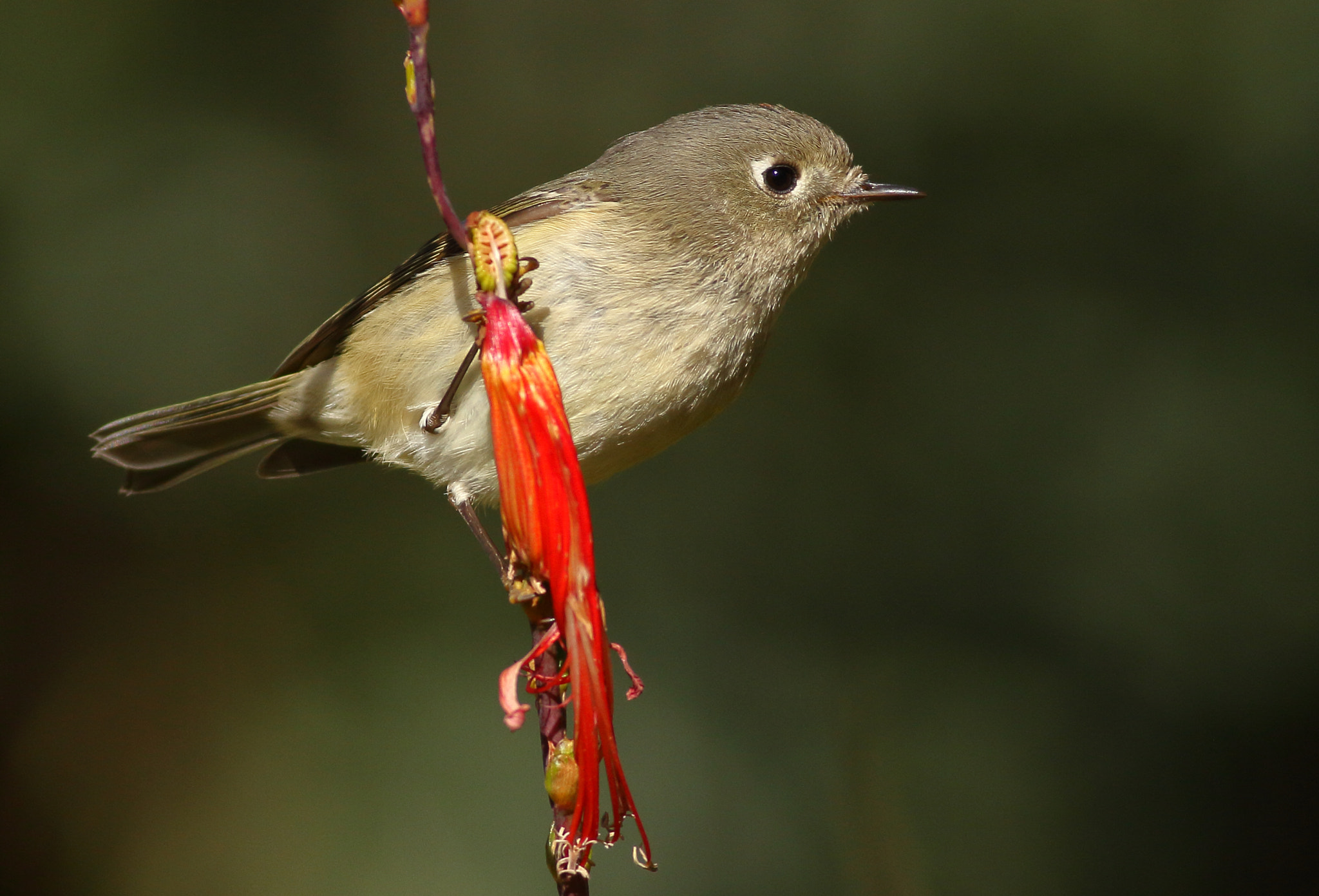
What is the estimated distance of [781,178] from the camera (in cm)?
208

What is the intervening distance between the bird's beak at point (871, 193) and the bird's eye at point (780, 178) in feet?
0.29

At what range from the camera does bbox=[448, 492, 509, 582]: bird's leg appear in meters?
1.60

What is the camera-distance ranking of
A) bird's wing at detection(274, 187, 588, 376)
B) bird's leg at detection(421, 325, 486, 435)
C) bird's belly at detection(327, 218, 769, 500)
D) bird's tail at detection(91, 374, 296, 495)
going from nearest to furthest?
bird's leg at detection(421, 325, 486, 435)
bird's belly at detection(327, 218, 769, 500)
bird's wing at detection(274, 187, 588, 376)
bird's tail at detection(91, 374, 296, 495)

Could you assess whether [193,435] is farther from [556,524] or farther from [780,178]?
[556,524]

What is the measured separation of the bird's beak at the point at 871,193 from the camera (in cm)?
207

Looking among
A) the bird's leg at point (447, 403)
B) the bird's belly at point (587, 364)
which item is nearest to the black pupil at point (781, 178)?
the bird's belly at point (587, 364)

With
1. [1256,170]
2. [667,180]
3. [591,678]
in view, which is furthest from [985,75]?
[591,678]

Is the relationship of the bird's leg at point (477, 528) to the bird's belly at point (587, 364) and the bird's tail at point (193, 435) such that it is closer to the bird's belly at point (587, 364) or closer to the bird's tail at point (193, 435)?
the bird's belly at point (587, 364)

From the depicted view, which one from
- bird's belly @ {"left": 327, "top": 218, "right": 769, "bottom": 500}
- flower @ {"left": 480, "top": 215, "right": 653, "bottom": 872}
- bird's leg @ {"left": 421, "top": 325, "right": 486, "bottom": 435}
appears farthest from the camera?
bird's belly @ {"left": 327, "top": 218, "right": 769, "bottom": 500}

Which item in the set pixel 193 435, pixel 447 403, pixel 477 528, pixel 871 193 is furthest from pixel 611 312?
pixel 193 435

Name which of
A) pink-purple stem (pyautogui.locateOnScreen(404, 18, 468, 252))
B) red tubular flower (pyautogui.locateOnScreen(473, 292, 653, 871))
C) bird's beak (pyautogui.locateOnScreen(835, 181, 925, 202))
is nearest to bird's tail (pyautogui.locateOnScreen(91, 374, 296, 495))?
bird's beak (pyautogui.locateOnScreen(835, 181, 925, 202))

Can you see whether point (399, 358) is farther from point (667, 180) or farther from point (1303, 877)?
point (1303, 877)

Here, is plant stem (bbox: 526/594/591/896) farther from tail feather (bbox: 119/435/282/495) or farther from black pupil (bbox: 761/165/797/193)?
tail feather (bbox: 119/435/282/495)

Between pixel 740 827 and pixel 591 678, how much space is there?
6.49 feet
